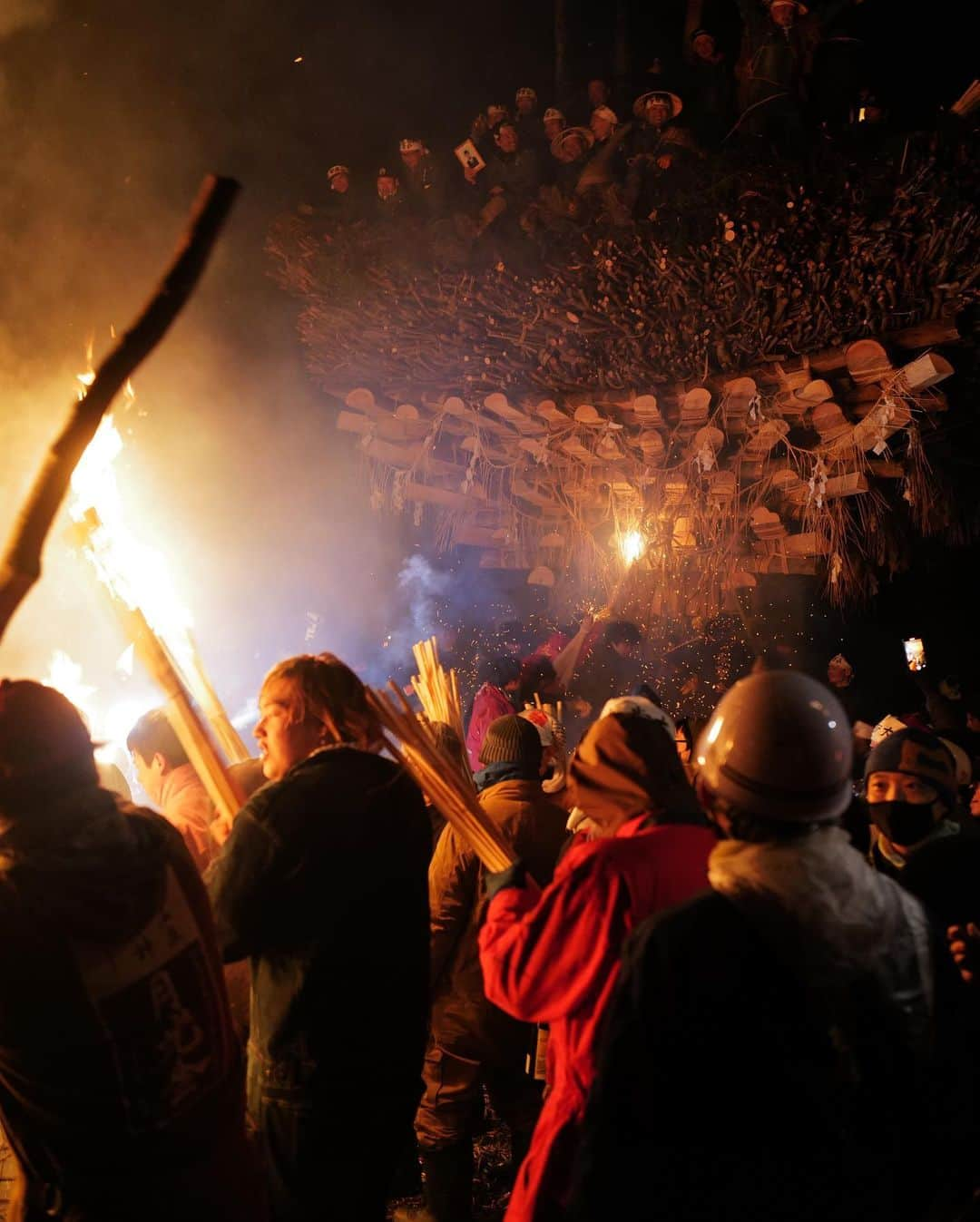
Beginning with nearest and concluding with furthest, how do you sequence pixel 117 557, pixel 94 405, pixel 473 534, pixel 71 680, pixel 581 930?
pixel 94 405
pixel 581 930
pixel 117 557
pixel 71 680
pixel 473 534

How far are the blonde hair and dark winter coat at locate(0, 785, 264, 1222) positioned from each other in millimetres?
610

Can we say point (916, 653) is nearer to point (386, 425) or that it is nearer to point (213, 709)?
point (386, 425)

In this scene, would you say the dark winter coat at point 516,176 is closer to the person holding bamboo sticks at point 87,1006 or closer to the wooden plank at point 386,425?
the wooden plank at point 386,425

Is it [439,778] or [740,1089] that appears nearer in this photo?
[740,1089]

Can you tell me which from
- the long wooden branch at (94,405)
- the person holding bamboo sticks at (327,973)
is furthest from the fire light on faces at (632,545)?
the long wooden branch at (94,405)

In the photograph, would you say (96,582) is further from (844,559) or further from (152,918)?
(844,559)

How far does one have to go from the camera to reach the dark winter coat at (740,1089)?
4.58 ft

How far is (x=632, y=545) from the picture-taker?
833cm

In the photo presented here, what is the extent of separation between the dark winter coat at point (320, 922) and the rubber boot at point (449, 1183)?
4.36ft

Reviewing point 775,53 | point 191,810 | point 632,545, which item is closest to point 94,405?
point 191,810

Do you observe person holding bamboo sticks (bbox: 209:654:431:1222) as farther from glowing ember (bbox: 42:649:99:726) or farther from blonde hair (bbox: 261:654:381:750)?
glowing ember (bbox: 42:649:99:726)

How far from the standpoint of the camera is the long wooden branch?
1230mm

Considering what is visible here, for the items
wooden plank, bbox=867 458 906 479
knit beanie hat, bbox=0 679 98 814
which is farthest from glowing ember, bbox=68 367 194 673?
wooden plank, bbox=867 458 906 479

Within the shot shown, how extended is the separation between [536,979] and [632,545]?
6.66 m
